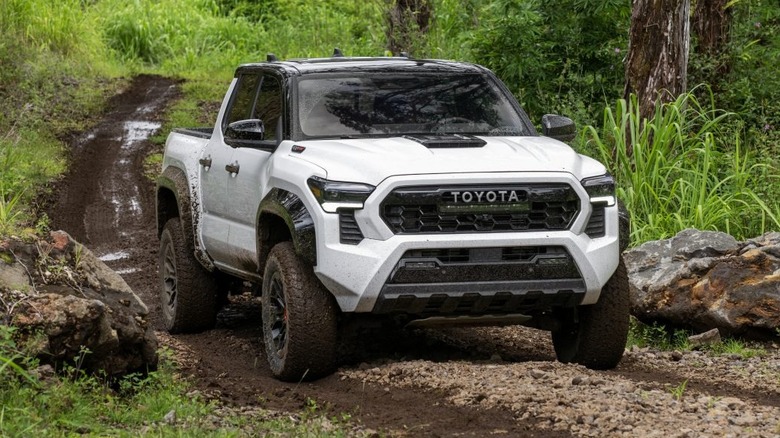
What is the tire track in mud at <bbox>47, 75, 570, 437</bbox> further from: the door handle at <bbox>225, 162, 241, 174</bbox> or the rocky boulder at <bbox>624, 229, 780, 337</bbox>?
the rocky boulder at <bbox>624, 229, 780, 337</bbox>

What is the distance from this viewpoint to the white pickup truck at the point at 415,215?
6980 millimetres

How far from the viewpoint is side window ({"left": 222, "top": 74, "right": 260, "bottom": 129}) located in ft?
29.7

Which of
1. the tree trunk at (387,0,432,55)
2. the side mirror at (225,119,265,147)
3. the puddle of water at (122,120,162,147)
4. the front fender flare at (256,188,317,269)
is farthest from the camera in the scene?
the puddle of water at (122,120,162,147)

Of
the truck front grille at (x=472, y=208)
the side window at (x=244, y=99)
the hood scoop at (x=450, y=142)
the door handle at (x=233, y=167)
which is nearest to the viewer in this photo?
the truck front grille at (x=472, y=208)

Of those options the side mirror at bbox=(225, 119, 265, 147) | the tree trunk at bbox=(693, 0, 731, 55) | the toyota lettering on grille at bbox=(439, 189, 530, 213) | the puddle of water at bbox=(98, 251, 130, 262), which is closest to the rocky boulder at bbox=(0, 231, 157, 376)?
the side mirror at bbox=(225, 119, 265, 147)

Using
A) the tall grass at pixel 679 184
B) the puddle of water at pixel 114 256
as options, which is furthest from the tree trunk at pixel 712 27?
the puddle of water at pixel 114 256

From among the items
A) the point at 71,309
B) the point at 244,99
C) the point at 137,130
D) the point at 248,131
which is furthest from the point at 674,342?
the point at 137,130

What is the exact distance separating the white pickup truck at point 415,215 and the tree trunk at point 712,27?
581cm

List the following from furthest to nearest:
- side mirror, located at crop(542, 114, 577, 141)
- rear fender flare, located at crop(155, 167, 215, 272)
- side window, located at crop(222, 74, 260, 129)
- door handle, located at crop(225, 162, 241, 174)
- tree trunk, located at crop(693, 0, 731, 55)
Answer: tree trunk, located at crop(693, 0, 731, 55)
rear fender flare, located at crop(155, 167, 215, 272)
side window, located at crop(222, 74, 260, 129)
door handle, located at crop(225, 162, 241, 174)
side mirror, located at crop(542, 114, 577, 141)

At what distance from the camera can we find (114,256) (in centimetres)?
1346

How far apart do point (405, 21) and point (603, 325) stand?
1297cm

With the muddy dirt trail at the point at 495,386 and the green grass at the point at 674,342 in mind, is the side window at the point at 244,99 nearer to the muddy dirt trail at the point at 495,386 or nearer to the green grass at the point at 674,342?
the muddy dirt trail at the point at 495,386

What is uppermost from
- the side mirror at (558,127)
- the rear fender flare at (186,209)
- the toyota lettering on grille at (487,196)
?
the side mirror at (558,127)

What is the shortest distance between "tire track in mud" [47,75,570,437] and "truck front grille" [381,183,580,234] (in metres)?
0.88
